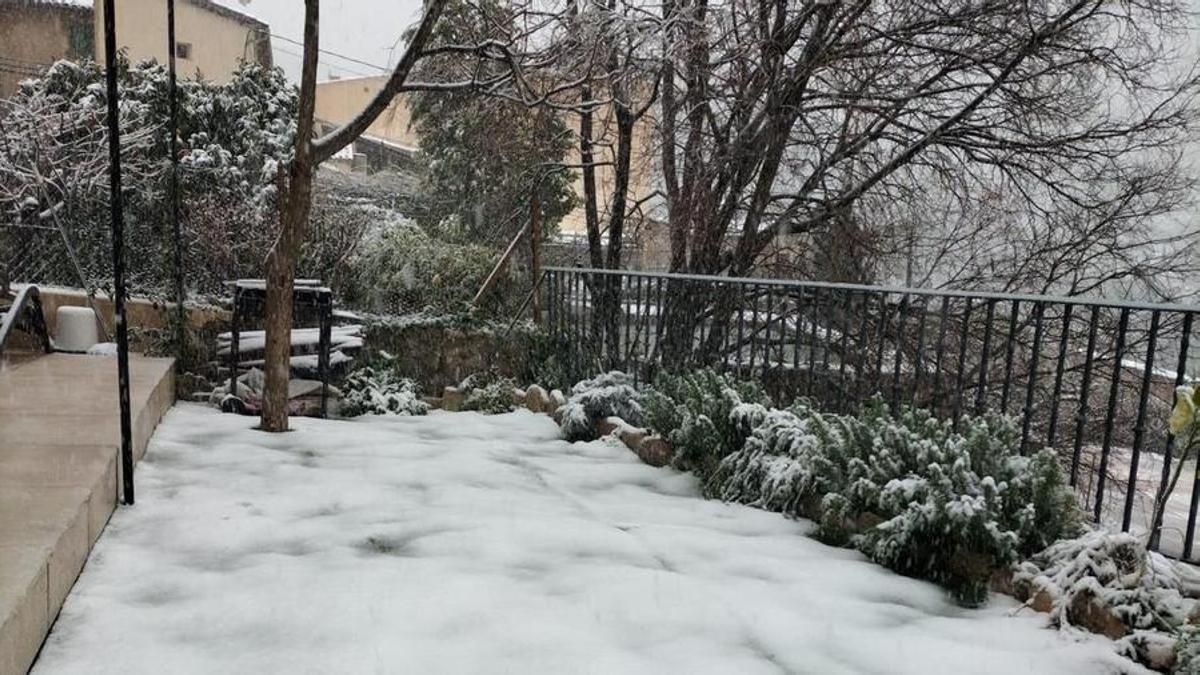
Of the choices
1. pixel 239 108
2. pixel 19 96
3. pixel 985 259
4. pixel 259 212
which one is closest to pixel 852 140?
pixel 985 259

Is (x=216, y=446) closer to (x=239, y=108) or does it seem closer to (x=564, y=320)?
(x=564, y=320)

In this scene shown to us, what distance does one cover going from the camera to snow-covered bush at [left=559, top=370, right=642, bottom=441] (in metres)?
4.88

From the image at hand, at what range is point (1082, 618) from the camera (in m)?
2.17

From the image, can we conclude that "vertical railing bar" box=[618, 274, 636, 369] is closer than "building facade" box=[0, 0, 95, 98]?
Yes

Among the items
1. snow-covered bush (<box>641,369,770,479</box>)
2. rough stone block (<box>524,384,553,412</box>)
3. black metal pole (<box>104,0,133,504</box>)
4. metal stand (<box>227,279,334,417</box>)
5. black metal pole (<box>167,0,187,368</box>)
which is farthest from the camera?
rough stone block (<box>524,384,553,412</box>)

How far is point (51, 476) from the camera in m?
2.58

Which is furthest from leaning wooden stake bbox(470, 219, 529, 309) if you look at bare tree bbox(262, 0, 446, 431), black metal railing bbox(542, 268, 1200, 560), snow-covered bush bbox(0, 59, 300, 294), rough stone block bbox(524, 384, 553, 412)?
bare tree bbox(262, 0, 446, 431)

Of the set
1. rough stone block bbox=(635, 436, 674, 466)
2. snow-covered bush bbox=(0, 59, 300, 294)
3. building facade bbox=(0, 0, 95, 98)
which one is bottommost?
rough stone block bbox=(635, 436, 674, 466)

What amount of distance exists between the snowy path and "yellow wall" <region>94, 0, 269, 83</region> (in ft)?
50.6

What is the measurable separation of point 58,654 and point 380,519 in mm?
1154

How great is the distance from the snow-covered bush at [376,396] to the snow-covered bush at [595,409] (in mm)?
1788

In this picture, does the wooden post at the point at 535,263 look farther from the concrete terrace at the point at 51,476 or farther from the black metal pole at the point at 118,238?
the black metal pole at the point at 118,238

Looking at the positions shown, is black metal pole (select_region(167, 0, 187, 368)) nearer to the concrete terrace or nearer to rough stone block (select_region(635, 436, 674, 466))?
the concrete terrace

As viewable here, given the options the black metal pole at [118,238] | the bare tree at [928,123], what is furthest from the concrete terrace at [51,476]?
the bare tree at [928,123]
